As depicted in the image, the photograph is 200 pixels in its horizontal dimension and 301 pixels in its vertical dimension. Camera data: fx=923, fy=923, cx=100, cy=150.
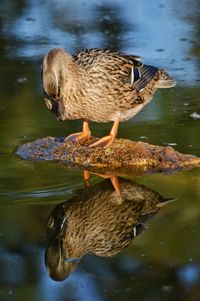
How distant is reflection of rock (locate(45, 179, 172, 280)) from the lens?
16.4ft

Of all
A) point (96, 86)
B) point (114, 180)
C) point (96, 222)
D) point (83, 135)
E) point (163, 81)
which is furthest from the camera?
point (163, 81)

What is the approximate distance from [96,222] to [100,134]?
179 cm

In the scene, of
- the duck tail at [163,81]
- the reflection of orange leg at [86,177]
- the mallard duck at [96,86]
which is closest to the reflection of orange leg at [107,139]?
the mallard duck at [96,86]

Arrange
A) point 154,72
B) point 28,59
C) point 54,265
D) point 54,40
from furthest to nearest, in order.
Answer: point 54,40, point 28,59, point 154,72, point 54,265

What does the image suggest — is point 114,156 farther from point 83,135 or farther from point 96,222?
point 96,222

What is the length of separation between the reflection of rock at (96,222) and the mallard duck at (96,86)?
0.63m

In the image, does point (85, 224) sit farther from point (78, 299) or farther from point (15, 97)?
point (15, 97)

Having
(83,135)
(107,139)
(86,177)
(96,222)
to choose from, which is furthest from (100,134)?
(96,222)

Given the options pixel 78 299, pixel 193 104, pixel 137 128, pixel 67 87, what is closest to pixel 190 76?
pixel 193 104

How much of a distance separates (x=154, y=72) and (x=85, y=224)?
81.1 inches

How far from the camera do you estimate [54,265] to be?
4.84 m

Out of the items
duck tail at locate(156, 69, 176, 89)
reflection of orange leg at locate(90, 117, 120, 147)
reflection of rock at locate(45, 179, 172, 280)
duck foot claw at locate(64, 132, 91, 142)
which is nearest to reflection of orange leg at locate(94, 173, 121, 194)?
reflection of rock at locate(45, 179, 172, 280)

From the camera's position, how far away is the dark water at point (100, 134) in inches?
183

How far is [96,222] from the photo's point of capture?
5.46 meters
